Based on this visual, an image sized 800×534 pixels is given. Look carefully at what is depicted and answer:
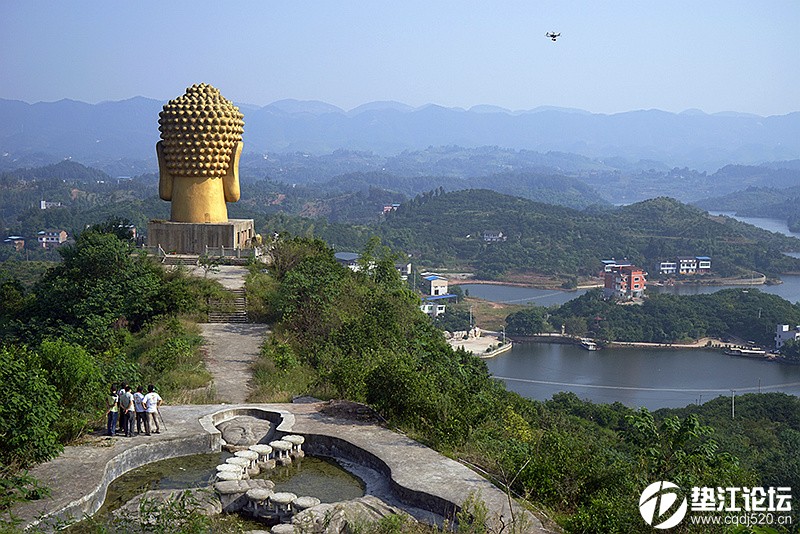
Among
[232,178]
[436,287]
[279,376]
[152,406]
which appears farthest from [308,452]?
[436,287]

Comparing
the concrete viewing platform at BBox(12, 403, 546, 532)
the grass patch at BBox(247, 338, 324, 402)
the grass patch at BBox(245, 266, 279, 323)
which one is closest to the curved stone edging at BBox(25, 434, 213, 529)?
the concrete viewing platform at BBox(12, 403, 546, 532)

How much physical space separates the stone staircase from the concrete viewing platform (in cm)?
427

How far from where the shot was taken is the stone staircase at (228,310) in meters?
12.8

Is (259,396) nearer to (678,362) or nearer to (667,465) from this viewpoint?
(667,465)

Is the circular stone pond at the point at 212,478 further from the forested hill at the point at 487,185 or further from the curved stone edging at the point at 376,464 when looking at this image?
the forested hill at the point at 487,185

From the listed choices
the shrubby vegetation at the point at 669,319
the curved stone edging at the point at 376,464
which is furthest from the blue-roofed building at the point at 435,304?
the curved stone edging at the point at 376,464

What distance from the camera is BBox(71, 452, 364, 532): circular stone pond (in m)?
6.77

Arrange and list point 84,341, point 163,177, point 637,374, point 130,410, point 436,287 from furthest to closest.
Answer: point 436,287, point 637,374, point 163,177, point 84,341, point 130,410

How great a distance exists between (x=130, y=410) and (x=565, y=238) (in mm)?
70293

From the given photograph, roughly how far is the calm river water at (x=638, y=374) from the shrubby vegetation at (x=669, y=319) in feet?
4.92

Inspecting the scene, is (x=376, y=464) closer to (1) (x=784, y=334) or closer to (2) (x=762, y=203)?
(1) (x=784, y=334)

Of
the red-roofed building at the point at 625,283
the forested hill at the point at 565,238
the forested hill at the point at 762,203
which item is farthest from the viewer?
the forested hill at the point at 762,203

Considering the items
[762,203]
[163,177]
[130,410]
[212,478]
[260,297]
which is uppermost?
[762,203]

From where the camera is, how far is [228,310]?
13.0 metres
